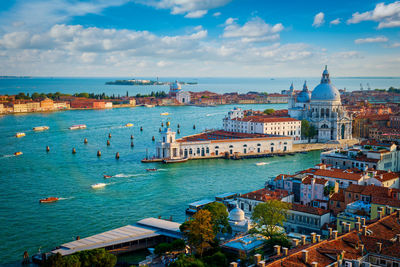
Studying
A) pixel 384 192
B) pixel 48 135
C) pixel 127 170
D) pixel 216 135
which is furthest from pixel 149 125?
pixel 384 192

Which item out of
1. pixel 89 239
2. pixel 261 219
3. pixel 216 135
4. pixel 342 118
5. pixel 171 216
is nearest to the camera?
pixel 261 219

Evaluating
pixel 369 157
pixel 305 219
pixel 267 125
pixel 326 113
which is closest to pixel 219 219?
pixel 305 219

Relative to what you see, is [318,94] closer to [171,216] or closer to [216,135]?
[216,135]

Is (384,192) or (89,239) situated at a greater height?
(384,192)

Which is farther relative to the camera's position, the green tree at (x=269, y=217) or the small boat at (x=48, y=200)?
the small boat at (x=48, y=200)

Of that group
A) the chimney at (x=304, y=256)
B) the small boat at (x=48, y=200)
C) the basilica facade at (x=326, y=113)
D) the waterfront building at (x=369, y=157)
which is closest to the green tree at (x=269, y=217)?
the chimney at (x=304, y=256)

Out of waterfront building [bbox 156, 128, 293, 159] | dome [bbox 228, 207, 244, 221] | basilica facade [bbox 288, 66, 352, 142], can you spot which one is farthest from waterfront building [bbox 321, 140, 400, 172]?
basilica facade [bbox 288, 66, 352, 142]

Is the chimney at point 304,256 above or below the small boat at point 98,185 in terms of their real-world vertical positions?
above

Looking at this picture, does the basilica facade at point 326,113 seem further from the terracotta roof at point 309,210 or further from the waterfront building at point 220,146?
the terracotta roof at point 309,210
